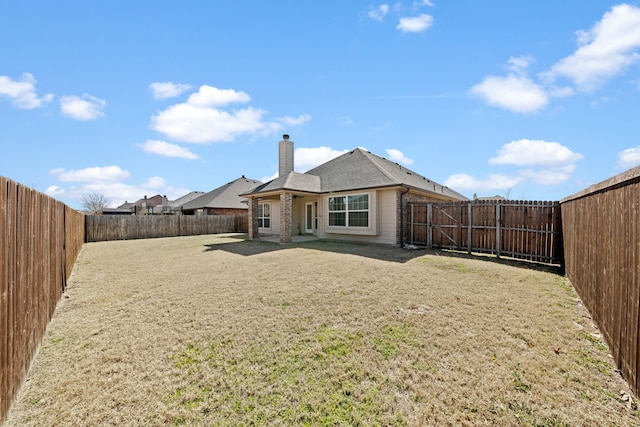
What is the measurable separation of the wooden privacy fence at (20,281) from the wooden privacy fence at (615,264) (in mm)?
5869

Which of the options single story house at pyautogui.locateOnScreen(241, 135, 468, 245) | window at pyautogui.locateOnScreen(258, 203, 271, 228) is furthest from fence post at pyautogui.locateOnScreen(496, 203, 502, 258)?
window at pyautogui.locateOnScreen(258, 203, 271, 228)

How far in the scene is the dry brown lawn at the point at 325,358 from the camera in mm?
2365

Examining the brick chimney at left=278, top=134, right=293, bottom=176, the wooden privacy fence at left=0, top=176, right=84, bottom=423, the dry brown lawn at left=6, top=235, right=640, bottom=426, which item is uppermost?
the brick chimney at left=278, top=134, right=293, bottom=176

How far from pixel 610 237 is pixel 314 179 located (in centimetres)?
1330

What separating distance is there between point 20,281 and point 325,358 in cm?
342

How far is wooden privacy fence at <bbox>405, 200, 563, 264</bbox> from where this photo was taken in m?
8.06

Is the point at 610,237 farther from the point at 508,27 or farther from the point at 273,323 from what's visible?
the point at 508,27

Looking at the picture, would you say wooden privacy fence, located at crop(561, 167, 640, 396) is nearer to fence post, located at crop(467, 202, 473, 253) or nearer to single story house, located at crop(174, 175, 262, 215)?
fence post, located at crop(467, 202, 473, 253)

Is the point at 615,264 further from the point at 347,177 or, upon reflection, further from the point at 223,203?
the point at 223,203

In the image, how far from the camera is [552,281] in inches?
251

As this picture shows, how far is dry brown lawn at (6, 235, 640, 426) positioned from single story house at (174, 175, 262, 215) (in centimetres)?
2139

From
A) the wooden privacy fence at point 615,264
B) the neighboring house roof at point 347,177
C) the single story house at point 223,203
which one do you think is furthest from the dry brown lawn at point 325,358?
the single story house at point 223,203

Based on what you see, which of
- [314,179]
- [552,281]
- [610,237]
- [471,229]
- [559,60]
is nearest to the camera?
[610,237]

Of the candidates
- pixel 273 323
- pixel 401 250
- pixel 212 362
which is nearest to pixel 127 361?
pixel 212 362
